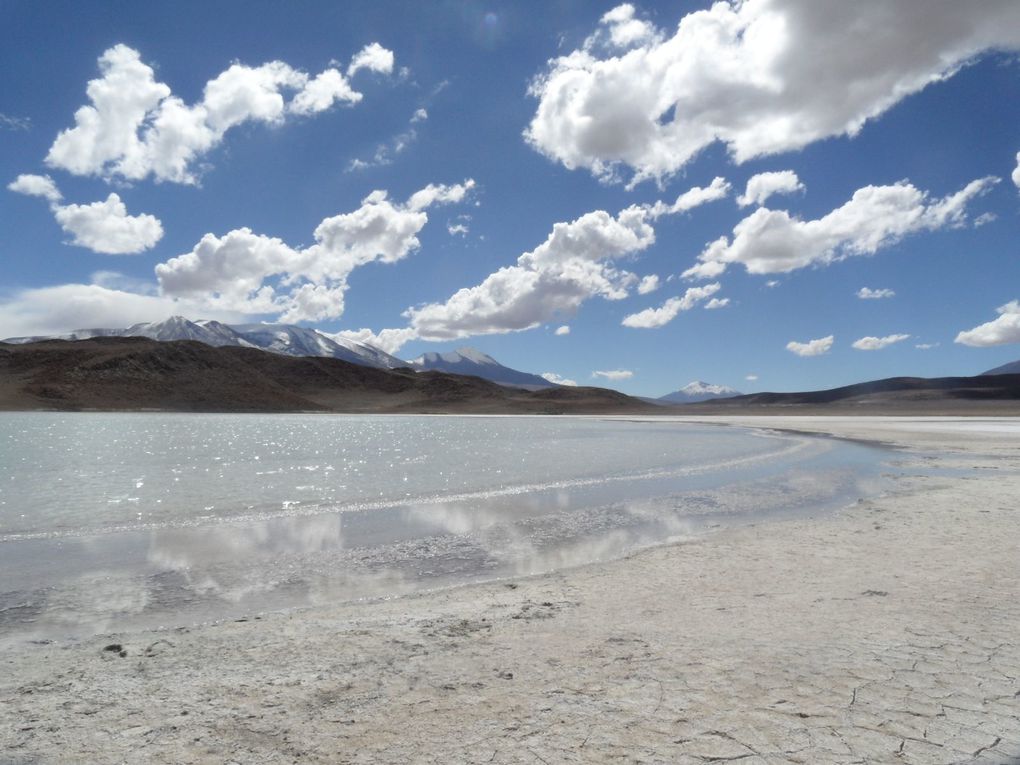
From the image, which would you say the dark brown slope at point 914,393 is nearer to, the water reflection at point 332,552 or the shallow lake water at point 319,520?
the shallow lake water at point 319,520

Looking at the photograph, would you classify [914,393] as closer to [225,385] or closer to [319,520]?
[225,385]

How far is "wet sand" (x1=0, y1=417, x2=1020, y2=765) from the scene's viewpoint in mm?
4062

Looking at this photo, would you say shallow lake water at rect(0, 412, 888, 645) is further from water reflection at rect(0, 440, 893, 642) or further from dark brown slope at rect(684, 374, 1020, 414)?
dark brown slope at rect(684, 374, 1020, 414)

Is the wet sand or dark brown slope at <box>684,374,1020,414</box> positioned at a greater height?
dark brown slope at <box>684,374,1020,414</box>

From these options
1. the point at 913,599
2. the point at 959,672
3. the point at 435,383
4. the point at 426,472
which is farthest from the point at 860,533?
the point at 435,383

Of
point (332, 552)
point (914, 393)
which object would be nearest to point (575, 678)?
point (332, 552)

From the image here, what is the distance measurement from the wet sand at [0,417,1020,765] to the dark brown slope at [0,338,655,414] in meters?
121

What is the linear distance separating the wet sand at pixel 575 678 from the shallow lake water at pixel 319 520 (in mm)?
1229

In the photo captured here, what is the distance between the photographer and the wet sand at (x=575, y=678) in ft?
13.3

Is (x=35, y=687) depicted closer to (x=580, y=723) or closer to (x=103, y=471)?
(x=580, y=723)

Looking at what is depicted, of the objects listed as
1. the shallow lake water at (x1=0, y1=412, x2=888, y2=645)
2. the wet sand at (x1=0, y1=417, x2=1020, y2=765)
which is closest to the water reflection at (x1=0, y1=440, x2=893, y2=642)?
the shallow lake water at (x1=0, y1=412, x2=888, y2=645)

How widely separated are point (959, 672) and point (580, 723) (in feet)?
10.5

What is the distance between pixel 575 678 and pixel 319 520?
9348 millimetres

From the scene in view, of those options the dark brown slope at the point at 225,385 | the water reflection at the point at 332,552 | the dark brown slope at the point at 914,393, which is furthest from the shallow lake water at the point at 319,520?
the dark brown slope at the point at 914,393
